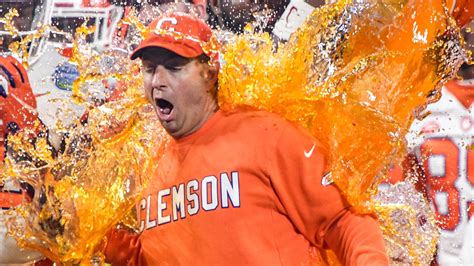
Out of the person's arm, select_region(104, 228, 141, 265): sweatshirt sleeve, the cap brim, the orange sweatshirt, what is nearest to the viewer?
the person's arm

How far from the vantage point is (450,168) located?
104 inches

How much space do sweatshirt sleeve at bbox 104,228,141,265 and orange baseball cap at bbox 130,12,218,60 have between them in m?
0.55

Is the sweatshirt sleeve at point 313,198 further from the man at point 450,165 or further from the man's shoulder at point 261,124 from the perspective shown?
the man at point 450,165

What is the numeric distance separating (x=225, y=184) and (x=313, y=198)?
0.23 metres

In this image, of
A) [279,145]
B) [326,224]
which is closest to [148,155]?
[279,145]

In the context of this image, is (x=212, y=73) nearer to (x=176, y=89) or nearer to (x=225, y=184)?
(x=176, y=89)

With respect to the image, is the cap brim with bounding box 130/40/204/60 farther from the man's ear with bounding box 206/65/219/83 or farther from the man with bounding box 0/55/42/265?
the man with bounding box 0/55/42/265

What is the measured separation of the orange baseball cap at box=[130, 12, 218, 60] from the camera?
73.8 inches

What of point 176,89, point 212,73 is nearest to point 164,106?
point 176,89

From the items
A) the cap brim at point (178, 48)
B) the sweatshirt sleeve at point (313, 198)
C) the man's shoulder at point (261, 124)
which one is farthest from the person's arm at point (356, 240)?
the cap brim at point (178, 48)

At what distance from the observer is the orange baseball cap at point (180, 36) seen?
188 centimetres

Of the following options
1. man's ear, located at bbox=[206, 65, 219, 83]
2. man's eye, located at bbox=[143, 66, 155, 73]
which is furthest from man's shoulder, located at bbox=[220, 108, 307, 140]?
man's eye, located at bbox=[143, 66, 155, 73]

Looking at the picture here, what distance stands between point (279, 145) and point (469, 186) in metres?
1.14

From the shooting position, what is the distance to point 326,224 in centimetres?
175
